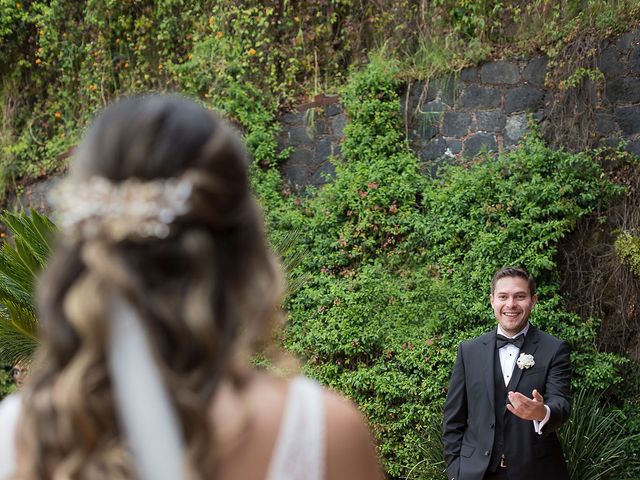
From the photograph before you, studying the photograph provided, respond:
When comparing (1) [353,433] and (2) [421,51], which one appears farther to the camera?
(2) [421,51]

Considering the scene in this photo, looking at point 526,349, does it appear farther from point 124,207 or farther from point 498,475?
point 124,207

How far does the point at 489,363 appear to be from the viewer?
592cm

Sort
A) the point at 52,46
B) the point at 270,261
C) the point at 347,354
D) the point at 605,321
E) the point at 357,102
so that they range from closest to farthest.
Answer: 1. the point at 270,261
2. the point at 605,321
3. the point at 347,354
4. the point at 357,102
5. the point at 52,46

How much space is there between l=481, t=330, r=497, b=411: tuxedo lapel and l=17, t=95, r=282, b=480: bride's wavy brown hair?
4402 millimetres

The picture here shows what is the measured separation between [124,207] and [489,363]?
15.2ft

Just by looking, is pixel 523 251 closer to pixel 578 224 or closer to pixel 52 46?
pixel 578 224

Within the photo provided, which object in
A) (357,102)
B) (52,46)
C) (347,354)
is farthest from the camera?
(52,46)

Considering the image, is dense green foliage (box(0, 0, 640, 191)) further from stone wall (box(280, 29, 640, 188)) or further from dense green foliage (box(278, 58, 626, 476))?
dense green foliage (box(278, 58, 626, 476))

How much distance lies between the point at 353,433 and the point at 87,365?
44 centimetres

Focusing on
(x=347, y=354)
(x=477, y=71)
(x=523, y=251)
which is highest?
(x=477, y=71)

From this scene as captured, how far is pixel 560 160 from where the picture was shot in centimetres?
818

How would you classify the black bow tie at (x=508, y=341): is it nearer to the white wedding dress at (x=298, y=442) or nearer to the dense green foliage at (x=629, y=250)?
the dense green foliage at (x=629, y=250)

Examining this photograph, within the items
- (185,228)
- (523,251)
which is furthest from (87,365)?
(523,251)

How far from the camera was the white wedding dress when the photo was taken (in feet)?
5.10
